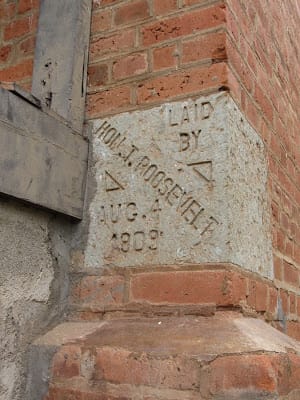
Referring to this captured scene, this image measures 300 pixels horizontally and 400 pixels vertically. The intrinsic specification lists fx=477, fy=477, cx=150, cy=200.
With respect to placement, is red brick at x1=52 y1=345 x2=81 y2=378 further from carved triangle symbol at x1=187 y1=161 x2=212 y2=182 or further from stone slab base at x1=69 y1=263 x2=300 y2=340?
carved triangle symbol at x1=187 y1=161 x2=212 y2=182

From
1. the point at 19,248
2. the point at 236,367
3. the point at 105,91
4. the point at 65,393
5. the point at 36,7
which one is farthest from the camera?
the point at 36,7

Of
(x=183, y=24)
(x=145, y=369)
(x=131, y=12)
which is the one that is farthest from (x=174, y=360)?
(x=131, y=12)

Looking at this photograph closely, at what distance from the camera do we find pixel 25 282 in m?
1.50

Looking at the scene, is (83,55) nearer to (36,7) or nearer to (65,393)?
(36,7)

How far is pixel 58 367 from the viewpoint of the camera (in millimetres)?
1423

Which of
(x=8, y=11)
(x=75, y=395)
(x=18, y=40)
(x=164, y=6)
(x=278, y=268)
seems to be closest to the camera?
(x=75, y=395)

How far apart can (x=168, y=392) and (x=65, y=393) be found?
34 cm

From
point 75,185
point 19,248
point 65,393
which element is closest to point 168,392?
point 65,393

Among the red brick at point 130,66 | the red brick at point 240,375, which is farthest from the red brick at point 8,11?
the red brick at point 240,375

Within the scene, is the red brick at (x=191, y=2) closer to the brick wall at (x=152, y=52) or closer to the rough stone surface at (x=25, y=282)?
the brick wall at (x=152, y=52)

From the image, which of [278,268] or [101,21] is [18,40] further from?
[278,268]

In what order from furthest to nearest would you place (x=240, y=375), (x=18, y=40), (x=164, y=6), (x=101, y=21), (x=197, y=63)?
(x=18, y=40) → (x=101, y=21) → (x=164, y=6) → (x=197, y=63) → (x=240, y=375)

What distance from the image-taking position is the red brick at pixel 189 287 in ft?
4.54

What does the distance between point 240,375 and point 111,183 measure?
771 mm
